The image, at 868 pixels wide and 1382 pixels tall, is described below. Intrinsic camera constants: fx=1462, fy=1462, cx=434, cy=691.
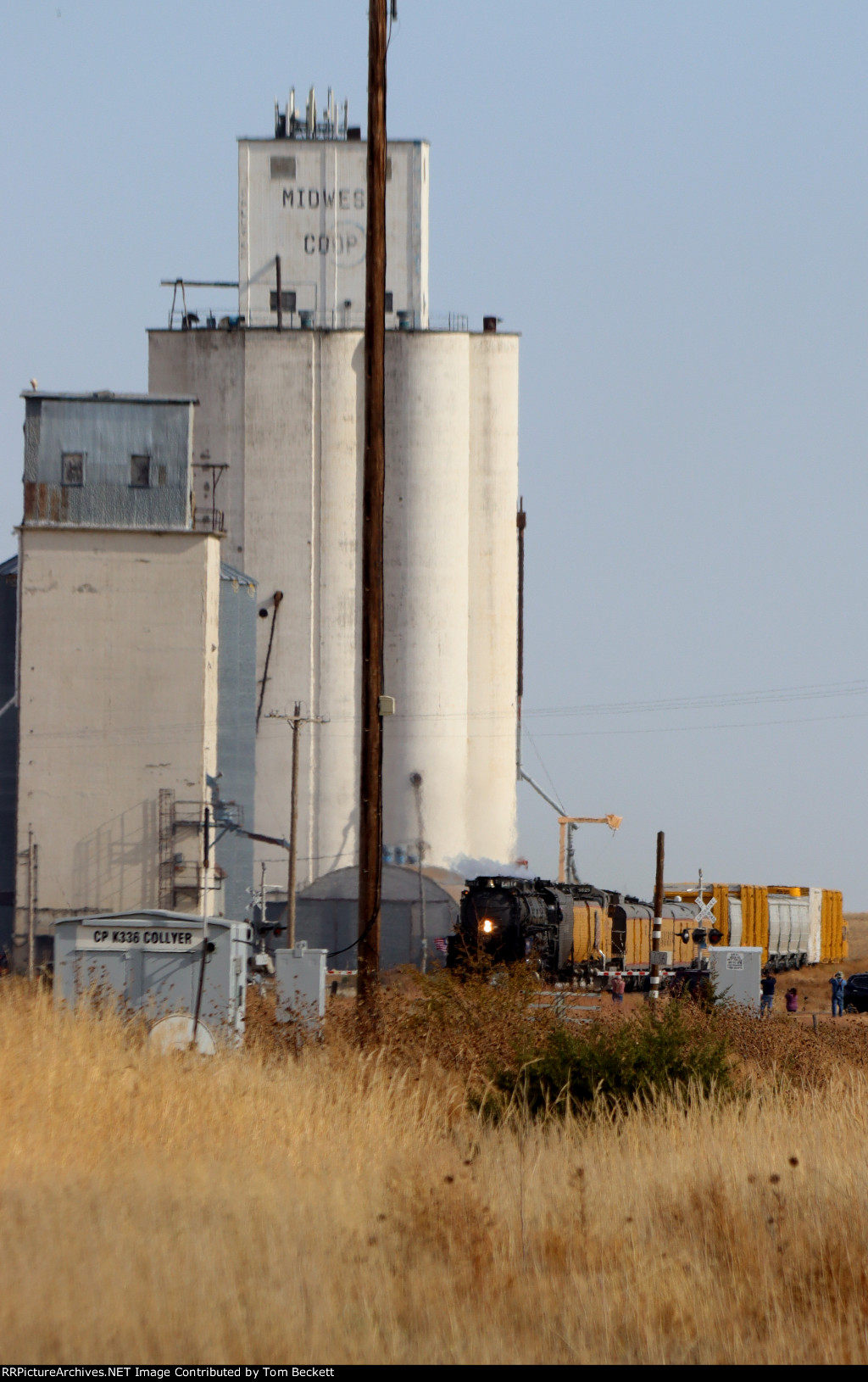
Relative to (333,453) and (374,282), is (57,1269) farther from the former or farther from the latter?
(333,453)

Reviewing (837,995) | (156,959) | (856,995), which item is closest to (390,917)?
(856,995)

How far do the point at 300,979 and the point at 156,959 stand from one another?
2.31 meters

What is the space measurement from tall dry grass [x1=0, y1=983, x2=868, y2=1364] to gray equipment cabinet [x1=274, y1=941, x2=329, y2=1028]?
6.07 meters

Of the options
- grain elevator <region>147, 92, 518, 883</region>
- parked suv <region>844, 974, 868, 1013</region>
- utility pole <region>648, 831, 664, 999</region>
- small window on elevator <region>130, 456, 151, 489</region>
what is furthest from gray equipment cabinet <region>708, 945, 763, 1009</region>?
grain elevator <region>147, 92, 518, 883</region>

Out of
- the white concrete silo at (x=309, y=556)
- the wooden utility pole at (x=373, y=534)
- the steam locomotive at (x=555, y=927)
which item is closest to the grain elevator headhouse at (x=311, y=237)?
the white concrete silo at (x=309, y=556)

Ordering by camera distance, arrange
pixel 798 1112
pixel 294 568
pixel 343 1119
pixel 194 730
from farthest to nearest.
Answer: pixel 294 568 → pixel 194 730 → pixel 798 1112 → pixel 343 1119

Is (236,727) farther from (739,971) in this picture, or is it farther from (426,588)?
(739,971)

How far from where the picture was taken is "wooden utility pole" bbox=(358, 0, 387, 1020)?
1605cm

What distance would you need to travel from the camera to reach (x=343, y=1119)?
10.7 metres

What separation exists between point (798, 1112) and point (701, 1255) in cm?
450

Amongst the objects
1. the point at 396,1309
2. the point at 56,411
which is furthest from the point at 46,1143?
the point at 56,411

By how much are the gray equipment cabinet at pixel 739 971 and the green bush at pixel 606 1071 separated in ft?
68.7

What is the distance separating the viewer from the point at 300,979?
1875 centimetres

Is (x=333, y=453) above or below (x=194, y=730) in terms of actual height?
above
